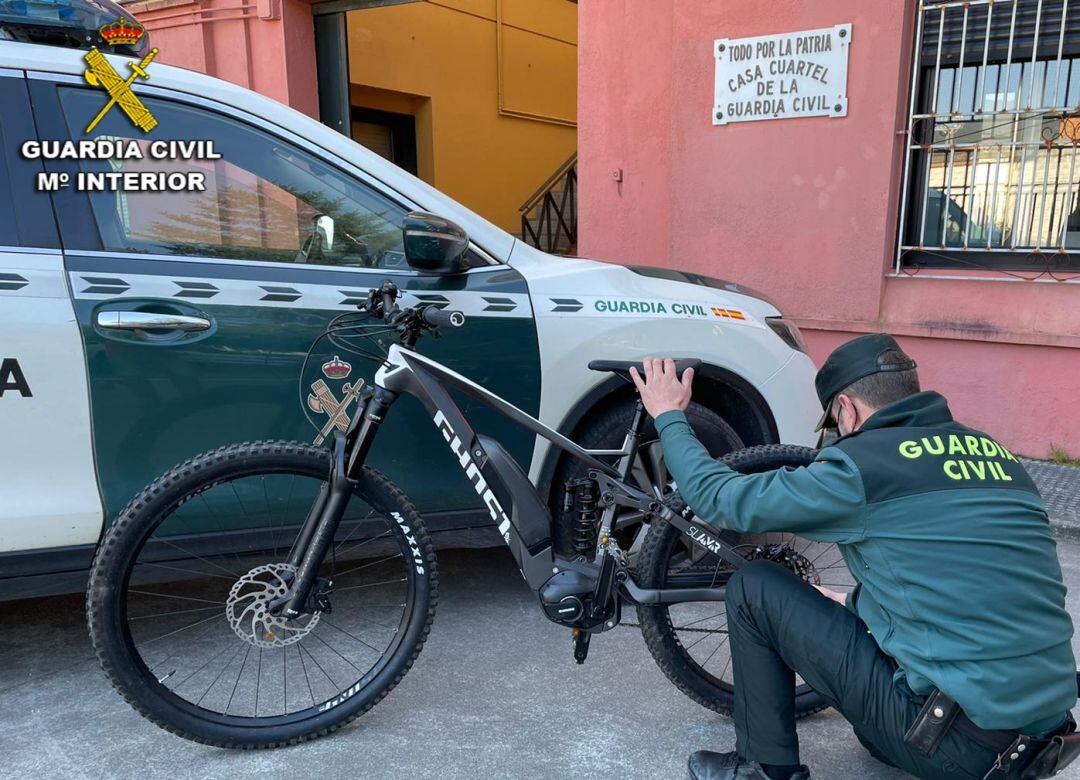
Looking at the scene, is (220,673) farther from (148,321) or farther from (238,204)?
(238,204)

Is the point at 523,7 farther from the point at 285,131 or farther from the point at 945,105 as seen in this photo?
the point at 285,131

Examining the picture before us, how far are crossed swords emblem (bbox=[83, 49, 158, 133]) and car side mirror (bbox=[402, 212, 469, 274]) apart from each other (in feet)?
3.12

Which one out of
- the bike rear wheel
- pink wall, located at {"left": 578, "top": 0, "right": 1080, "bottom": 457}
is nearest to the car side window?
the bike rear wheel

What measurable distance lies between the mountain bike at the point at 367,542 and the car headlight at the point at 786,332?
3.23 feet

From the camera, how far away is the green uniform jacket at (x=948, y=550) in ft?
5.61

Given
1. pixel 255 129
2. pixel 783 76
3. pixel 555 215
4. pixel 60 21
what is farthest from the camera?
pixel 555 215

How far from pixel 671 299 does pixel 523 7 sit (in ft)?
34.1

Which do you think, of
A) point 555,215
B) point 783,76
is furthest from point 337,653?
point 555,215

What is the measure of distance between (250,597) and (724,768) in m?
1.43

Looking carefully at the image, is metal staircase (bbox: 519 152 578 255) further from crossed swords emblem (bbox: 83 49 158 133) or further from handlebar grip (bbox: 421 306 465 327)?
handlebar grip (bbox: 421 306 465 327)

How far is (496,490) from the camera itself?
2.50 meters

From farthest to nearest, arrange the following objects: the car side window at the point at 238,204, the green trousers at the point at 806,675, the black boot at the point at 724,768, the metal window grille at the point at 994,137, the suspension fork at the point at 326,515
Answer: the metal window grille at the point at 994,137 < the car side window at the point at 238,204 < the suspension fork at the point at 326,515 < the black boot at the point at 724,768 < the green trousers at the point at 806,675

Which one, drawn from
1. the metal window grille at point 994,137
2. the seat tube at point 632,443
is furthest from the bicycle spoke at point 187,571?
the metal window grille at point 994,137

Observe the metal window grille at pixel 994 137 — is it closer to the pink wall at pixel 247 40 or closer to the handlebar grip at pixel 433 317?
the handlebar grip at pixel 433 317
